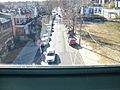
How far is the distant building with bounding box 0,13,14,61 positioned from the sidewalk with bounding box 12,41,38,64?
11cm

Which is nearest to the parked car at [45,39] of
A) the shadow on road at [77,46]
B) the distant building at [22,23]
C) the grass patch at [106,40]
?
the distant building at [22,23]

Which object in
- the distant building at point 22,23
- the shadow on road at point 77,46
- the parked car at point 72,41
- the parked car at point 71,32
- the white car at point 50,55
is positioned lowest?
the white car at point 50,55

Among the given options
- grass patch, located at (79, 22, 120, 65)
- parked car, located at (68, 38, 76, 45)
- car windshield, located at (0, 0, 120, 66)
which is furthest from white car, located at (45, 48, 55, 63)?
grass patch, located at (79, 22, 120, 65)

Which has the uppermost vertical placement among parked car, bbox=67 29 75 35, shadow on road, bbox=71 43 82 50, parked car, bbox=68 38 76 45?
parked car, bbox=67 29 75 35

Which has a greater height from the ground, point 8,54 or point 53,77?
point 8,54

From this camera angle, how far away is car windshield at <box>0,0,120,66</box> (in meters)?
1.36

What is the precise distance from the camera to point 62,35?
1.46 meters

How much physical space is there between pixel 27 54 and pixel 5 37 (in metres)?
0.23

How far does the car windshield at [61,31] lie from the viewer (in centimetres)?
136

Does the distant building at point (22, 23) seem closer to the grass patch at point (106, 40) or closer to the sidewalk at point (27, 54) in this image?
the sidewalk at point (27, 54)

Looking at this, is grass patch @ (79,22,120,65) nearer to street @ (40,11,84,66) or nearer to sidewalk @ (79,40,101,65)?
sidewalk @ (79,40,101,65)

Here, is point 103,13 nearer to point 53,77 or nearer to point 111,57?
point 111,57

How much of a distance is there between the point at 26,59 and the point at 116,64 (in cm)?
76
